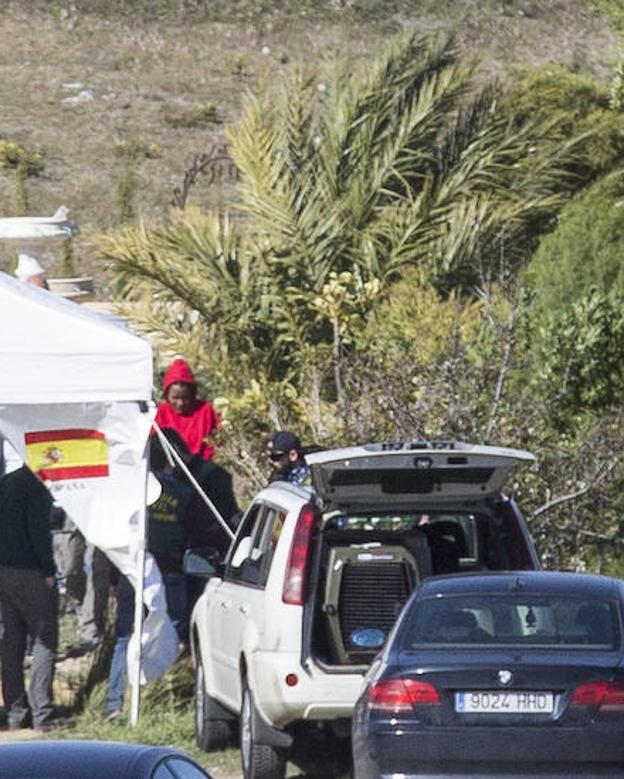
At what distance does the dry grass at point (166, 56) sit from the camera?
169 ft

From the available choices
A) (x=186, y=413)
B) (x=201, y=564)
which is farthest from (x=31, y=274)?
(x=201, y=564)

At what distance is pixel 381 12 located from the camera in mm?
69125

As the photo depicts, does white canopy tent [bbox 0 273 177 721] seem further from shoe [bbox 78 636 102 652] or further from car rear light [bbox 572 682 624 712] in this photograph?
car rear light [bbox 572 682 624 712]

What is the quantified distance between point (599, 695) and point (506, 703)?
370mm

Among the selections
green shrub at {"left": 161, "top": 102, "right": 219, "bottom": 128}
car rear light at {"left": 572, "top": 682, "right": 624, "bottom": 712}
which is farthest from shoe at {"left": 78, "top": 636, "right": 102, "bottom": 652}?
green shrub at {"left": 161, "top": 102, "right": 219, "bottom": 128}

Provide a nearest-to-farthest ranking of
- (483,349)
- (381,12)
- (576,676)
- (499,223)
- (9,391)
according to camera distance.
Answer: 1. (576,676)
2. (9,391)
3. (483,349)
4. (499,223)
5. (381,12)

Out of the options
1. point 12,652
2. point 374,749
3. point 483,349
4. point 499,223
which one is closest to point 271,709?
point 374,749

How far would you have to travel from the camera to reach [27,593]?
12.4 m

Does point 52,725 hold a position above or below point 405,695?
below

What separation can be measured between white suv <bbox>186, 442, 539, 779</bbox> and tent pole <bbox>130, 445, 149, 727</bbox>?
1563 mm

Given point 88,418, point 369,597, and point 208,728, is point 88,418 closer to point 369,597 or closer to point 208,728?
point 208,728

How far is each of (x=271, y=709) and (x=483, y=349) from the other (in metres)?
5.63

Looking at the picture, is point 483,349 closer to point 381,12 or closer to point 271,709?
point 271,709

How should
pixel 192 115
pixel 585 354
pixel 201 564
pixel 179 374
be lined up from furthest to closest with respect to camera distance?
pixel 192 115, pixel 585 354, pixel 179 374, pixel 201 564
